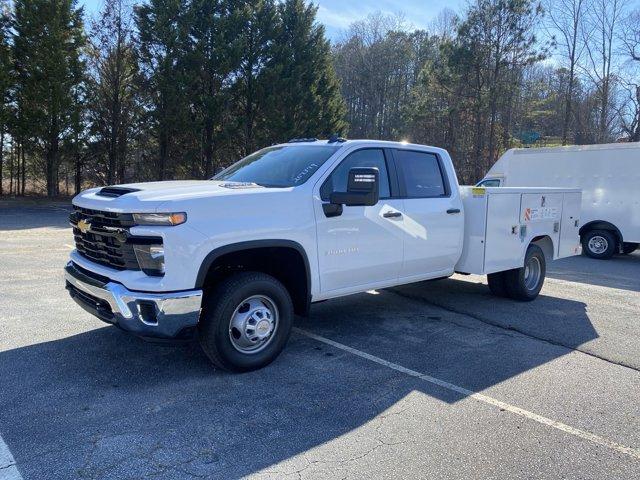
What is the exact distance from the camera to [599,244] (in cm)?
1301

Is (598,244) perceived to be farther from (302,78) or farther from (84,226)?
(302,78)

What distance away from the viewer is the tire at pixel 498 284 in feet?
24.6

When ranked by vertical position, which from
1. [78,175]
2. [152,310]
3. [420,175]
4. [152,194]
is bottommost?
[152,310]

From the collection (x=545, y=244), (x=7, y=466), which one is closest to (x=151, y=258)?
(x=7, y=466)

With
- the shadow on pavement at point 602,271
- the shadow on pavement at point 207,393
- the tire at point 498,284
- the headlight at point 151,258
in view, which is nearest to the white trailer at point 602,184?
the shadow on pavement at point 602,271

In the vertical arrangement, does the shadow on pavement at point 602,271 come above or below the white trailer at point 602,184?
below

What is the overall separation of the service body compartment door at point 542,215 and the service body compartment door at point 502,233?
21cm

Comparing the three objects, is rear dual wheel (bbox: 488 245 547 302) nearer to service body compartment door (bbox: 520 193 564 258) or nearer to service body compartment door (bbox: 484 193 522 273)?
service body compartment door (bbox: 520 193 564 258)

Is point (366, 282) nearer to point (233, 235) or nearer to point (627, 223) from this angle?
point (233, 235)

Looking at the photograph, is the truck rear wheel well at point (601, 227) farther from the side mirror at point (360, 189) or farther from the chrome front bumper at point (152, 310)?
the chrome front bumper at point (152, 310)

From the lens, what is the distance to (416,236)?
575cm

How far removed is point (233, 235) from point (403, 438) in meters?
1.96

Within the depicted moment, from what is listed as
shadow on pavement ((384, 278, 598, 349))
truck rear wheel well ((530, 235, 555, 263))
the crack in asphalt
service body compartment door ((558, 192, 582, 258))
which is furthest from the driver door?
service body compartment door ((558, 192, 582, 258))

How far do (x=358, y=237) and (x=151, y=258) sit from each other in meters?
2.01
